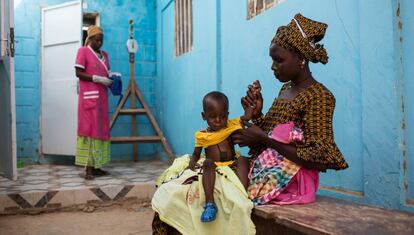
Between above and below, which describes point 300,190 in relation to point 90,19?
below

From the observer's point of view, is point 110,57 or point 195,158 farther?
point 110,57

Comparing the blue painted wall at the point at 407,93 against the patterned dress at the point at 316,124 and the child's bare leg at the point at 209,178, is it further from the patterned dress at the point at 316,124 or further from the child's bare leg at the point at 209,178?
the child's bare leg at the point at 209,178

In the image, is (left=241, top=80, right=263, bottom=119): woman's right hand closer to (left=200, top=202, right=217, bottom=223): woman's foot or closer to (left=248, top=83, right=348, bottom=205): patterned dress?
(left=248, top=83, right=348, bottom=205): patterned dress

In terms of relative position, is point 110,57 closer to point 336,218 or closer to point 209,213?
point 209,213

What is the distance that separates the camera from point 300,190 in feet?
5.79

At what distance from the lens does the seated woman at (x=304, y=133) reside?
5.40 ft

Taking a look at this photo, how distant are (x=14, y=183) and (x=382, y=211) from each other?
3.87m

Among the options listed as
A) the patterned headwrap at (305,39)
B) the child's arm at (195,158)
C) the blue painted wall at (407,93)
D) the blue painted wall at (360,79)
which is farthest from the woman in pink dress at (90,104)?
the blue painted wall at (407,93)

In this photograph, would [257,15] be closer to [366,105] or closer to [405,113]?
[366,105]

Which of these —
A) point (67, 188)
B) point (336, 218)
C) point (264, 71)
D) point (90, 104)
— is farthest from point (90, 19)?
point (336, 218)

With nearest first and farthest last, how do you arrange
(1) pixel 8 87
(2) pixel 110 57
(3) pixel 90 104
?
(1) pixel 8 87 → (3) pixel 90 104 → (2) pixel 110 57

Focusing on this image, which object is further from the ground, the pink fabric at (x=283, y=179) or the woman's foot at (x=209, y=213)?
the pink fabric at (x=283, y=179)

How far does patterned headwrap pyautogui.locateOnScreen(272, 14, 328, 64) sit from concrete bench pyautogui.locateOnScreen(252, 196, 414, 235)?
647 mm

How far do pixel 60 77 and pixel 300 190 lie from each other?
192 inches
